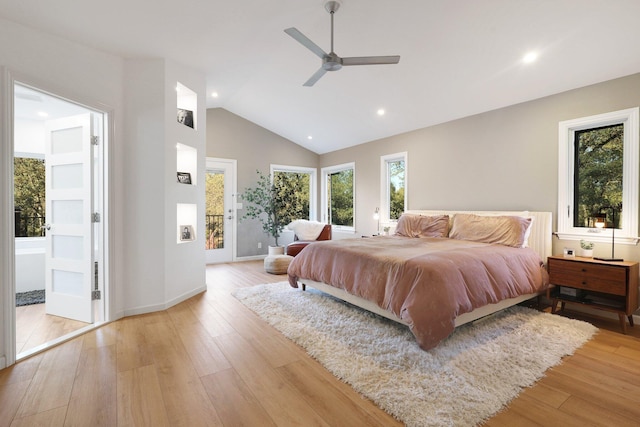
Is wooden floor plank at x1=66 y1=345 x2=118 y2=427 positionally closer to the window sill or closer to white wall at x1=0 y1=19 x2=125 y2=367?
white wall at x1=0 y1=19 x2=125 y2=367

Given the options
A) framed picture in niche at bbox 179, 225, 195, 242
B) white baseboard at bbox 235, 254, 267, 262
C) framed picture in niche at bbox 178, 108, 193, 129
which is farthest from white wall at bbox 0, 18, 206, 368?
white baseboard at bbox 235, 254, 267, 262

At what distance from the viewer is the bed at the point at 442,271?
2.20 metres

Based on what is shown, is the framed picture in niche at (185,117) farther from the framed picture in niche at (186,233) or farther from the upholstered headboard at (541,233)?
the upholstered headboard at (541,233)

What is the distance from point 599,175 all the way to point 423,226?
1.99 m

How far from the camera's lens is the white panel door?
2.88 m

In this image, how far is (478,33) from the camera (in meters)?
2.84

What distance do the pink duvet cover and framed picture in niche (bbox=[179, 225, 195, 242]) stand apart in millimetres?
1562

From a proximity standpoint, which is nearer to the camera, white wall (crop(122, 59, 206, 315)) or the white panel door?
the white panel door

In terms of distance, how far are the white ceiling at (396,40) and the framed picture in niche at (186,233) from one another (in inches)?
77.4

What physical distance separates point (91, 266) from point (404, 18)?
12.9ft

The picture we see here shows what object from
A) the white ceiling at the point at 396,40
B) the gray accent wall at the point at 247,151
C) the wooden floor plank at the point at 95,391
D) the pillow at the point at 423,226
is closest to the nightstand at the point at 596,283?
the pillow at the point at 423,226

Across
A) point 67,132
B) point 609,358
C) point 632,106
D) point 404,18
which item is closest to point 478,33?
point 404,18

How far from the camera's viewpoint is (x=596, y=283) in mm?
2801

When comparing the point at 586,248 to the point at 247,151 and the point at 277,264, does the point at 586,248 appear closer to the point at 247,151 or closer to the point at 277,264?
the point at 277,264
